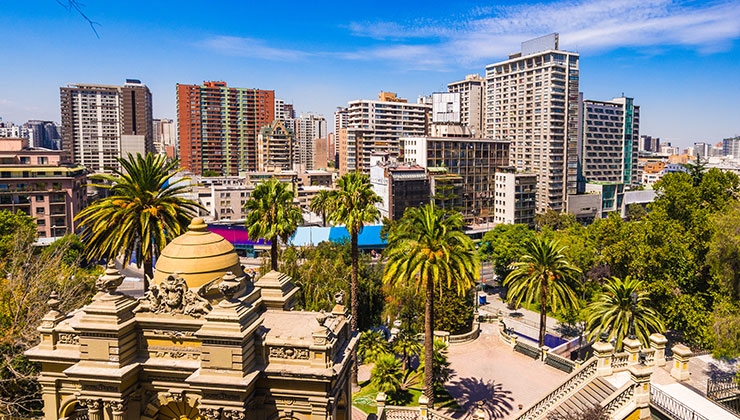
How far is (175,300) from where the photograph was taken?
49.8 feet

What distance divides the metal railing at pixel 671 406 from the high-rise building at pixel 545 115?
9844 cm

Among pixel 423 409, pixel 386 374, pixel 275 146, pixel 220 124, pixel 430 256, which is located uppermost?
pixel 220 124

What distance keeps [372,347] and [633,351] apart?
1504 cm

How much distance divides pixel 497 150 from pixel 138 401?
101m

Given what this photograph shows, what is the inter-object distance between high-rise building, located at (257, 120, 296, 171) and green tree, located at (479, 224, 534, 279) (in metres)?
93.4

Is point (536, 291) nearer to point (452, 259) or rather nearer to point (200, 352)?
point (452, 259)

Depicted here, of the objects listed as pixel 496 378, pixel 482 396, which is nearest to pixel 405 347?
pixel 482 396

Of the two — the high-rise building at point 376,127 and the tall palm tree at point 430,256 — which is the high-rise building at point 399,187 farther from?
the tall palm tree at point 430,256

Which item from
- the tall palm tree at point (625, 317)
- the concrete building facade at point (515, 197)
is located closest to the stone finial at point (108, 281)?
the tall palm tree at point (625, 317)

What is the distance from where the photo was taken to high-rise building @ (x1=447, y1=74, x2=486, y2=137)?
14375 centimetres

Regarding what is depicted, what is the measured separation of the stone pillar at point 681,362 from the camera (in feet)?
82.0

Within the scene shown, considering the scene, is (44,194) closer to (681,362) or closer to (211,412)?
(211,412)

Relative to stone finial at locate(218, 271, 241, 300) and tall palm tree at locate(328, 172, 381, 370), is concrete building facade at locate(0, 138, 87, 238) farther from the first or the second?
stone finial at locate(218, 271, 241, 300)

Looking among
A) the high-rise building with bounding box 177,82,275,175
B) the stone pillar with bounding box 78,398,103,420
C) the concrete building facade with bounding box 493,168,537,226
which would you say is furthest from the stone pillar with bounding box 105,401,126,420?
the high-rise building with bounding box 177,82,275,175
